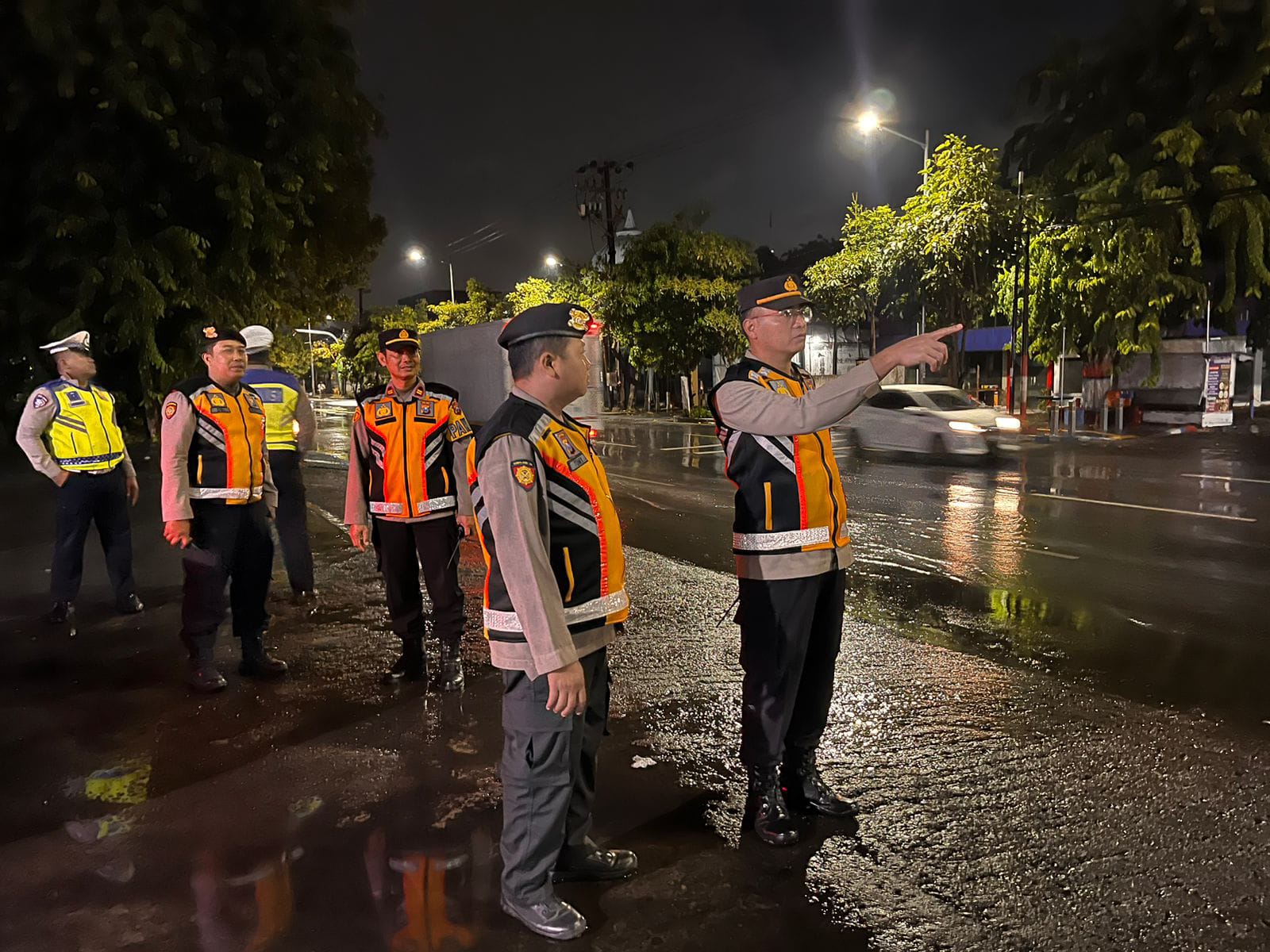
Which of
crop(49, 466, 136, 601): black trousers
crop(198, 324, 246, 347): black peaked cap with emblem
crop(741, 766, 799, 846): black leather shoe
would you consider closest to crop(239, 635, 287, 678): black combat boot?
crop(198, 324, 246, 347): black peaked cap with emblem

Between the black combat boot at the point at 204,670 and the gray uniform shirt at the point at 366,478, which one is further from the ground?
the gray uniform shirt at the point at 366,478

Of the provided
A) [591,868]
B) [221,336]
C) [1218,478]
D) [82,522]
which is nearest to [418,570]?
[221,336]

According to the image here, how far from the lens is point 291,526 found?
7.18m

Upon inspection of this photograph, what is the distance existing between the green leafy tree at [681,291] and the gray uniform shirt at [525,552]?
30.1 m

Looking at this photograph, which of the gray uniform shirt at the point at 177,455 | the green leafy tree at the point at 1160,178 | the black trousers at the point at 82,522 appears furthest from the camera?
the green leafy tree at the point at 1160,178

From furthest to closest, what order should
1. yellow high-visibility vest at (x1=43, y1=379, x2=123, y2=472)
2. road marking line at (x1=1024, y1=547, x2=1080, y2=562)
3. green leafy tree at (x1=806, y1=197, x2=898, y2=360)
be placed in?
green leafy tree at (x1=806, y1=197, x2=898, y2=360) → road marking line at (x1=1024, y1=547, x2=1080, y2=562) → yellow high-visibility vest at (x1=43, y1=379, x2=123, y2=472)

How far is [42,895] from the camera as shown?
309cm

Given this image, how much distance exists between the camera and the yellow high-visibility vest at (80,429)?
6.25m

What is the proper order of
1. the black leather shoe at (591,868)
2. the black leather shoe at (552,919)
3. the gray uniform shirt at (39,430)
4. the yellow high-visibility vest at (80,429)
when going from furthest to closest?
1. the yellow high-visibility vest at (80,429)
2. the gray uniform shirt at (39,430)
3. the black leather shoe at (591,868)
4. the black leather shoe at (552,919)

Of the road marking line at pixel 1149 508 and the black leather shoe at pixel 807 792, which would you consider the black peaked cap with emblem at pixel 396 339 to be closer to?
the black leather shoe at pixel 807 792

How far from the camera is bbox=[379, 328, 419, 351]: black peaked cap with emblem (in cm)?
487

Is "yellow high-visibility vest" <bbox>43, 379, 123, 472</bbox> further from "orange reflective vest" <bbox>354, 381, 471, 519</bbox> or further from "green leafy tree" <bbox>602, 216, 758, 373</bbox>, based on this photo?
"green leafy tree" <bbox>602, 216, 758, 373</bbox>

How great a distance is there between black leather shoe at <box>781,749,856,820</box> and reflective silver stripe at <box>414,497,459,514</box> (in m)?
2.31

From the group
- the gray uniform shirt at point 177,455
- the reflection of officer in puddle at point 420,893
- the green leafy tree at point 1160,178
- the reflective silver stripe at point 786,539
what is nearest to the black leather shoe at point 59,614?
the gray uniform shirt at point 177,455
